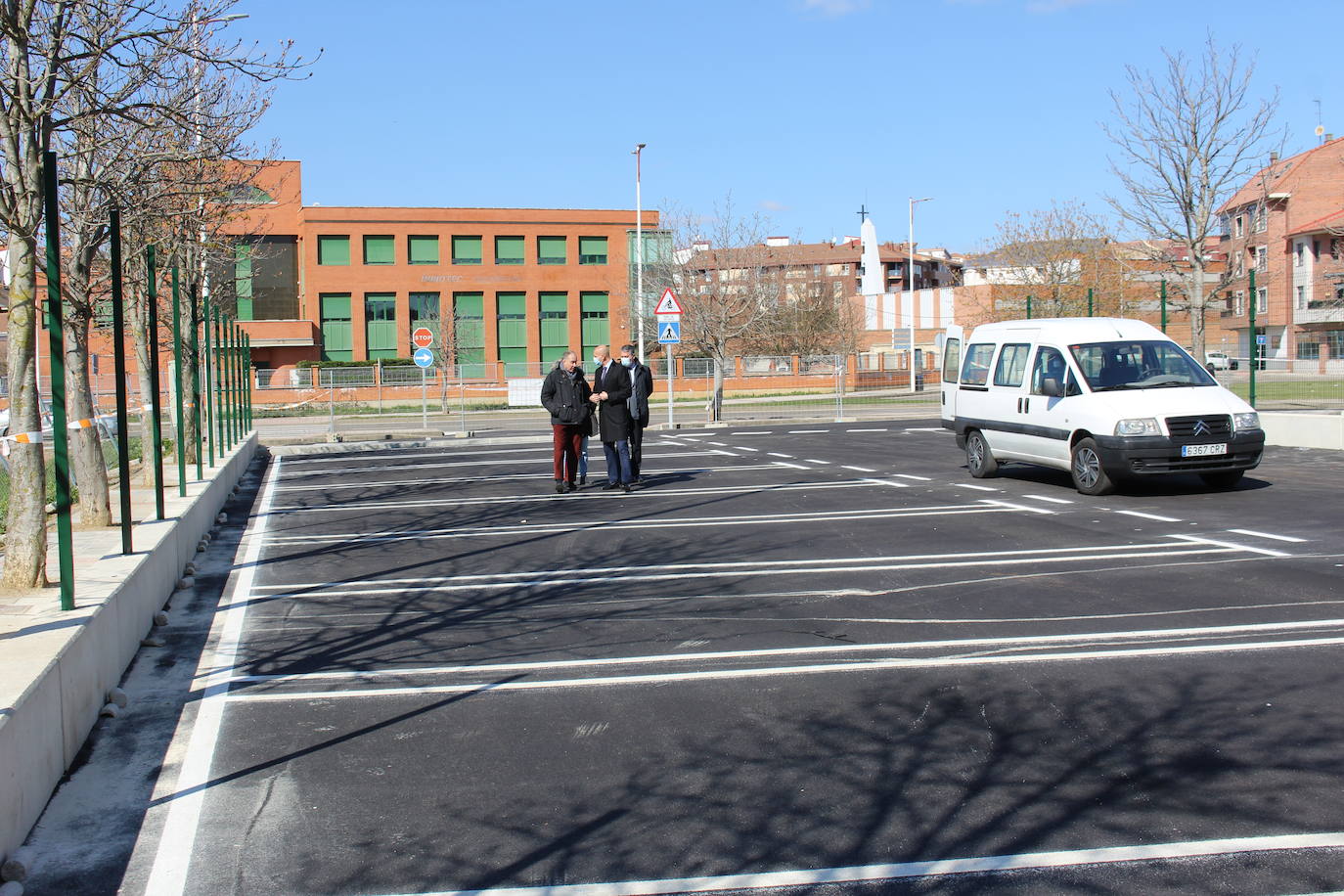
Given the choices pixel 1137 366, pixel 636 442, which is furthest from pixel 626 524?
pixel 1137 366

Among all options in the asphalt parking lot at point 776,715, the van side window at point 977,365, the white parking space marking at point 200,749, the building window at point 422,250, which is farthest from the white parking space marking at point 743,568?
the building window at point 422,250

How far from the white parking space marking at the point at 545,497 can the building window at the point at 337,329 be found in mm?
54951

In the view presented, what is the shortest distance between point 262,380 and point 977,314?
37.3m

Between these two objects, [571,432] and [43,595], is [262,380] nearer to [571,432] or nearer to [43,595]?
[571,432]

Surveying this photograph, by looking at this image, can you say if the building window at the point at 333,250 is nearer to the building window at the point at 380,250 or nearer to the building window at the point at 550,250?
the building window at the point at 380,250

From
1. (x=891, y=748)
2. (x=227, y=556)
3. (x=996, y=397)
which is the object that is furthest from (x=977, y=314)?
(x=891, y=748)

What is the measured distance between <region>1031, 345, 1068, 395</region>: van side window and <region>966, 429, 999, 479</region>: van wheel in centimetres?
128

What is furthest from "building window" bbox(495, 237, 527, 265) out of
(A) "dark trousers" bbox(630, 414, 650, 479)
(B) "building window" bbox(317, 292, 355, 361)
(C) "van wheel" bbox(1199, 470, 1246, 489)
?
(C) "van wheel" bbox(1199, 470, 1246, 489)

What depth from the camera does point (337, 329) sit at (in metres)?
68.3

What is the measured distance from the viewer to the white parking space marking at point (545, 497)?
14.7m

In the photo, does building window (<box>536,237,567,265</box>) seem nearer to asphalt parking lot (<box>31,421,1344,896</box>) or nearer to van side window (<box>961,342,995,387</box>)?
van side window (<box>961,342,995,387</box>)

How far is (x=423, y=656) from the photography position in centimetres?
702

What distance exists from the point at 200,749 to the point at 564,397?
9.59 m

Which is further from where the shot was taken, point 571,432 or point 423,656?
point 571,432
